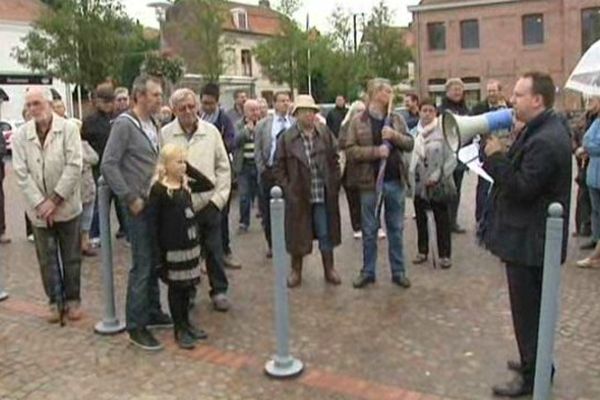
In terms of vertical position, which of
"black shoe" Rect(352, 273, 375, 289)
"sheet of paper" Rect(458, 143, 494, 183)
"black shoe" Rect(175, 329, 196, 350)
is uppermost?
"sheet of paper" Rect(458, 143, 494, 183)

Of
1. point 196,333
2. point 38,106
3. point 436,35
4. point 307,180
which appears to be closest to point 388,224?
point 307,180

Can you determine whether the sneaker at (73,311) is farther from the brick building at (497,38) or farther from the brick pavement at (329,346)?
the brick building at (497,38)

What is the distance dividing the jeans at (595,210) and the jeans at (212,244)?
4.24 m

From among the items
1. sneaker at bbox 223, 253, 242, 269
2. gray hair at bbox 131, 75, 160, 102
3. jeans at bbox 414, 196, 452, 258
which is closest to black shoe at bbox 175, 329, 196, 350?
gray hair at bbox 131, 75, 160, 102

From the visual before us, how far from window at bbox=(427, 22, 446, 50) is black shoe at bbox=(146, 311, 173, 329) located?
154ft

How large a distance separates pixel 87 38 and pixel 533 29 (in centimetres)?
2978

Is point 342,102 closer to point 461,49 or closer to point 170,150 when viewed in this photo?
point 170,150

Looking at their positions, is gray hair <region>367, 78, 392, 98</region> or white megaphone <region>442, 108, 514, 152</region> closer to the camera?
white megaphone <region>442, 108, 514, 152</region>

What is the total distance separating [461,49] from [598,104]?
43161mm

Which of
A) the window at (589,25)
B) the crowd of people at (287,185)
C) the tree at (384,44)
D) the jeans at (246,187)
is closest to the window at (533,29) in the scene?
the window at (589,25)

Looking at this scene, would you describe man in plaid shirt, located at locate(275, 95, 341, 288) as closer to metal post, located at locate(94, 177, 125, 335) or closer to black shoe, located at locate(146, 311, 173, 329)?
black shoe, located at locate(146, 311, 173, 329)

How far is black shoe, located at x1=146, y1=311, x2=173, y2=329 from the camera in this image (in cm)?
614

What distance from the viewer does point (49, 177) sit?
20.0 feet

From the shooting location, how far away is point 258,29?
63.8m
